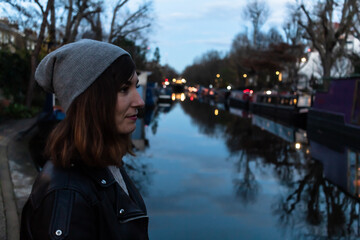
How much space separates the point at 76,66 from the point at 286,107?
976 inches

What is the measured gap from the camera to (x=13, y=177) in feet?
22.1

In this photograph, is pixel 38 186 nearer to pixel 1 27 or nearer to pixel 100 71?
pixel 100 71

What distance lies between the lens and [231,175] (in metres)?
9.38

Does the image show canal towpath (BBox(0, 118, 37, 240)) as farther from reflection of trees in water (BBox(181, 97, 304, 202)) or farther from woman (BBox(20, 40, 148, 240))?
reflection of trees in water (BBox(181, 97, 304, 202))

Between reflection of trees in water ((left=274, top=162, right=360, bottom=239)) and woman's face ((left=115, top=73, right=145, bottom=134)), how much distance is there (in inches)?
190

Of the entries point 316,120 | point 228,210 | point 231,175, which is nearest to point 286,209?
point 228,210

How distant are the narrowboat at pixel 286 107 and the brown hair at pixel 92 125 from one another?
2269 cm

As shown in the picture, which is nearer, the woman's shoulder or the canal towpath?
the woman's shoulder

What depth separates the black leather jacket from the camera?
1.20 metres

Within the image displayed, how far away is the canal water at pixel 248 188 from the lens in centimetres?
584

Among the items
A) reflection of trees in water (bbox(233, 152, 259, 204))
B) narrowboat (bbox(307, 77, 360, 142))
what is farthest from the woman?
narrowboat (bbox(307, 77, 360, 142))

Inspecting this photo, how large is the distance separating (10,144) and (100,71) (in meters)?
9.71

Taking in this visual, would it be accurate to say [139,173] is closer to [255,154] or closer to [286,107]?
[255,154]

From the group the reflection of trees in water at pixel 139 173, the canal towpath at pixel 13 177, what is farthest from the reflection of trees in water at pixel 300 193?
the canal towpath at pixel 13 177
